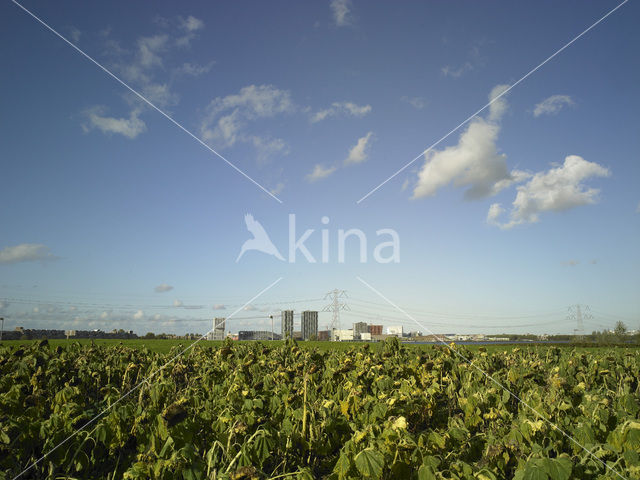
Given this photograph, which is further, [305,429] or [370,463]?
[305,429]

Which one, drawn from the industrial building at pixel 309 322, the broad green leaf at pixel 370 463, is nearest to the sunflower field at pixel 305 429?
the broad green leaf at pixel 370 463

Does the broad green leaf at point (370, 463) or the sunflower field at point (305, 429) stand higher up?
the broad green leaf at point (370, 463)

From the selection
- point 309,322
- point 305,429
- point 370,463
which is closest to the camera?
point 370,463

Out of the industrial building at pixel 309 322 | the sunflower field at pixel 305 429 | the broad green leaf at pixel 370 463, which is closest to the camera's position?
the broad green leaf at pixel 370 463

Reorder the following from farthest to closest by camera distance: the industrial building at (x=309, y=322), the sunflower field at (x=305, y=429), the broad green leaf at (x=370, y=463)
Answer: the industrial building at (x=309, y=322), the sunflower field at (x=305, y=429), the broad green leaf at (x=370, y=463)

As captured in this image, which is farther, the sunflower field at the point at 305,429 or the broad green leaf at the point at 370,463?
the sunflower field at the point at 305,429

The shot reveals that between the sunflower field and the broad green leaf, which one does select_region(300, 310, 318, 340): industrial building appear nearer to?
the sunflower field

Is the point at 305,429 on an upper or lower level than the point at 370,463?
lower

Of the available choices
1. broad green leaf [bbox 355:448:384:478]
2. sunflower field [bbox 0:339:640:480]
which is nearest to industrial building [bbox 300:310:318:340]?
sunflower field [bbox 0:339:640:480]

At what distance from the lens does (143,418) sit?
507cm

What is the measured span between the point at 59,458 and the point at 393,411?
161 inches

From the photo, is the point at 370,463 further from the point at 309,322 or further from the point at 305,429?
the point at 309,322

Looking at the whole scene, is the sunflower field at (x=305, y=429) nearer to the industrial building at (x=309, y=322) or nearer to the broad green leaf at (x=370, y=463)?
the broad green leaf at (x=370, y=463)

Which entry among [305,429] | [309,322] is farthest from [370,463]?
[309,322]
